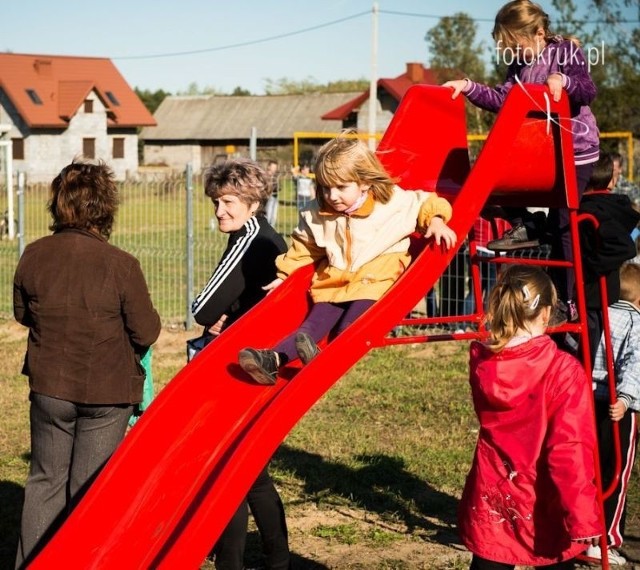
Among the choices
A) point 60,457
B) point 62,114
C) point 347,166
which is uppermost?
point 62,114

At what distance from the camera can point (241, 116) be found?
69938mm

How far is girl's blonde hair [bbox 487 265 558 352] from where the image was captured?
12.7 feet

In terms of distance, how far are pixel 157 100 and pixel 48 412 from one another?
9858 cm

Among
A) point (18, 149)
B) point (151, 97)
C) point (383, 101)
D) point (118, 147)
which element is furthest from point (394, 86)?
point (151, 97)

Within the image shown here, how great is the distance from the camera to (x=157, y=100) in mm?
100500

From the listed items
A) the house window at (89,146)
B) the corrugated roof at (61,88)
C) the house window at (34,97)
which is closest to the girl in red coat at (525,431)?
the corrugated roof at (61,88)

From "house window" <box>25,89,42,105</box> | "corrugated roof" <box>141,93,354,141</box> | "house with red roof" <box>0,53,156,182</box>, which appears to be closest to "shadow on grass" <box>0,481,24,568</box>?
"house with red roof" <box>0,53,156,182</box>

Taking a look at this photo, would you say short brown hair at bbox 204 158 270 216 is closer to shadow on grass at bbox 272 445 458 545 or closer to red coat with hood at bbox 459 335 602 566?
red coat with hood at bbox 459 335 602 566

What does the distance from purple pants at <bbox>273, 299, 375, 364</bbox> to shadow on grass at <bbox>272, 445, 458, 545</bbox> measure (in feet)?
5.72

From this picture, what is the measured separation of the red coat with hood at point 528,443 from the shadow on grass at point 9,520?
9.20 ft

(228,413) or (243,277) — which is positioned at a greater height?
(243,277)

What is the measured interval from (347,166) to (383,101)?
54067 millimetres

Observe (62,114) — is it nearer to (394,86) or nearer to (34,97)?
(34,97)

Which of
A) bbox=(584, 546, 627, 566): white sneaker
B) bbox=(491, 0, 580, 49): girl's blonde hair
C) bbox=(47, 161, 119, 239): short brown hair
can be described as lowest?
bbox=(584, 546, 627, 566): white sneaker
